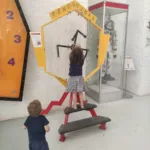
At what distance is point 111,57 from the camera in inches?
161

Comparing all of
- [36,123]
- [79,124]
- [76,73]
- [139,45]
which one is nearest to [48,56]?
[76,73]

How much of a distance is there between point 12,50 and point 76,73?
Result: 3.25 ft

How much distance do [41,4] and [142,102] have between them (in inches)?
106

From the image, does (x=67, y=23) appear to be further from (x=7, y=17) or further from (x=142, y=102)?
(x=142, y=102)

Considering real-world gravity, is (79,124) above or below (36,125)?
below

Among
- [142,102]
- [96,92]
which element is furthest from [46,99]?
[142,102]

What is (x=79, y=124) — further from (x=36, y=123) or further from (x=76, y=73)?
(x=36, y=123)

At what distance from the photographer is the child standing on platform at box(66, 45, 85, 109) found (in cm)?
243

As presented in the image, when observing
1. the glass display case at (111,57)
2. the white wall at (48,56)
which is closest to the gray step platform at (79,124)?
the white wall at (48,56)

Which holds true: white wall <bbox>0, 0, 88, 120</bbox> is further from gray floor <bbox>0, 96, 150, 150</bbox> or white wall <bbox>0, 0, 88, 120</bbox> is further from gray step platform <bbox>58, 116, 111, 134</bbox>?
gray step platform <bbox>58, 116, 111, 134</bbox>

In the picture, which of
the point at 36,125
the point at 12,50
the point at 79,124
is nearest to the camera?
the point at 36,125

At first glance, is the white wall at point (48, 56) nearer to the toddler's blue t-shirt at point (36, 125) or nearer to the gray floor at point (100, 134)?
the gray floor at point (100, 134)

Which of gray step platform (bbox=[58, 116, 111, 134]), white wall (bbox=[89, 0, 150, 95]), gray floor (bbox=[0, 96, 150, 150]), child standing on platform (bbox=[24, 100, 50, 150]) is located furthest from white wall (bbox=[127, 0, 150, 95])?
child standing on platform (bbox=[24, 100, 50, 150])

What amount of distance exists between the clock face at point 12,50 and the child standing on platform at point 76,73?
729 millimetres
